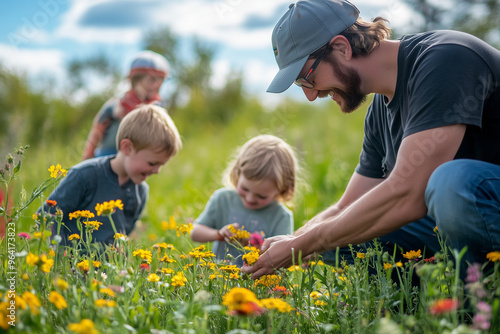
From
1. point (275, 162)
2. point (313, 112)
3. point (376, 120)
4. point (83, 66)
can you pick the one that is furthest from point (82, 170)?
point (83, 66)

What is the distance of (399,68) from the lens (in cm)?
219

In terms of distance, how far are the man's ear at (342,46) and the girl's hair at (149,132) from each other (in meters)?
1.25

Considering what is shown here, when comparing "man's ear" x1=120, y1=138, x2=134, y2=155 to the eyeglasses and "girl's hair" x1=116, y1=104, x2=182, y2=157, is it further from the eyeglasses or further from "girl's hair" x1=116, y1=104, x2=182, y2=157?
the eyeglasses

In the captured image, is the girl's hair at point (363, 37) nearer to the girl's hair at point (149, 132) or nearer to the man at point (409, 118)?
the man at point (409, 118)

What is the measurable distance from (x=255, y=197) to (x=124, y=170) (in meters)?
0.86

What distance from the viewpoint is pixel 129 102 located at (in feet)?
15.2

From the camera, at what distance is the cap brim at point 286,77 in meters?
2.24

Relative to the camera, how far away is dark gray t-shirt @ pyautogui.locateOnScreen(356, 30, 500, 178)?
1.87 meters

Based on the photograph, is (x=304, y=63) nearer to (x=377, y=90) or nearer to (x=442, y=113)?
(x=377, y=90)

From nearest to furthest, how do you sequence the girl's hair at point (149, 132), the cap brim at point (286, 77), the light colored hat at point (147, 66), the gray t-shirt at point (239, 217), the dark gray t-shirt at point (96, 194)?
the cap brim at point (286, 77) → the dark gray t-shirt at point (96, 194) → the girl's hair at point (149, 132) → the gray t-shirt at point (239, 217) → the light colored hat at point (147, 66)

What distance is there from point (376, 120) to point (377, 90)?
1.21 ft

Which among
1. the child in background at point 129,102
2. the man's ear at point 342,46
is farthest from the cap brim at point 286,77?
the child in background at point 129,102

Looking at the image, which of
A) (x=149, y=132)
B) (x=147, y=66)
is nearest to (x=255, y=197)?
(x=149, y=132)

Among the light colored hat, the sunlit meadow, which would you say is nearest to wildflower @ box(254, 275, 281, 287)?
the sunlit meadow
